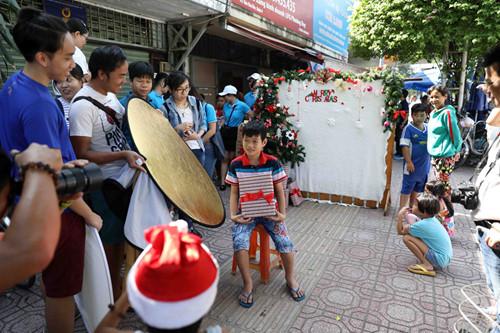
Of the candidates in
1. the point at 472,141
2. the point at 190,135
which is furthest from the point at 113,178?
the point at 472,141

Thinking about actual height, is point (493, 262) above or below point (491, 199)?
below

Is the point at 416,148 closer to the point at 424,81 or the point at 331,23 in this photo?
the point at 424,81

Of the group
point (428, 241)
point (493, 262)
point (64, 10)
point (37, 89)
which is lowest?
point (428, 241)

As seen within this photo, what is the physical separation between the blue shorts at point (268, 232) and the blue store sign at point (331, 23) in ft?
32.5

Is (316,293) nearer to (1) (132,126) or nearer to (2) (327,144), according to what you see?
(1) (132,126)

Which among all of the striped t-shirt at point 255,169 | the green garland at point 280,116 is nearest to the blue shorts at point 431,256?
the striped t-shirt at point 255,169

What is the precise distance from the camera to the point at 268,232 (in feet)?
9.45

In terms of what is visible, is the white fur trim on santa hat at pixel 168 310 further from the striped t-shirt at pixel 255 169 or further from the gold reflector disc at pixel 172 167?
the striped t-shirt at pixel 255 169

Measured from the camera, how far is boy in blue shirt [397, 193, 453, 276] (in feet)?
10.2

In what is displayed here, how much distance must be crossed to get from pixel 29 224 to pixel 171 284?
0.39 meters

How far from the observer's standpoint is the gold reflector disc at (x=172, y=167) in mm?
2109

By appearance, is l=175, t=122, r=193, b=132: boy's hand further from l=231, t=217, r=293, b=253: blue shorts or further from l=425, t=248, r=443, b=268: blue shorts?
l=425, t=248, r=443, b=268: blue shorts

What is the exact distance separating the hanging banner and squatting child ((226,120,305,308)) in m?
5.33

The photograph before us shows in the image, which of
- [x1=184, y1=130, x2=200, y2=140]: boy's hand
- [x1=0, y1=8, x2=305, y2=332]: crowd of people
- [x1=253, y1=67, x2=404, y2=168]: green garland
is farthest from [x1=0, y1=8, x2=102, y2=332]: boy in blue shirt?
[x1=253, y1=67, x2=404, y2=168]: green garland
